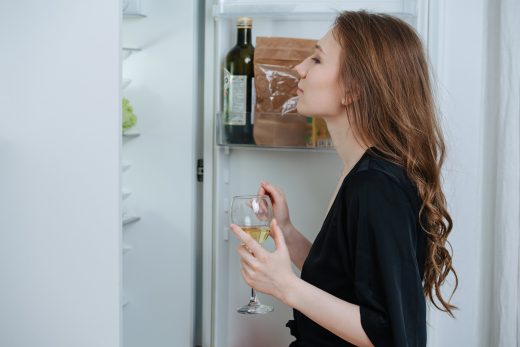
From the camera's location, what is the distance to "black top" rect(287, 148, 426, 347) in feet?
3.39

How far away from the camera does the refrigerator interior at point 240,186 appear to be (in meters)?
1.71

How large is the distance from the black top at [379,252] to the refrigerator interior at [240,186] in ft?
1.73

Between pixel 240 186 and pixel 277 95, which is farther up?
pixel 277 95

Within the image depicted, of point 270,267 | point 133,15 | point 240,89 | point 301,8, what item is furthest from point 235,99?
point 270,267

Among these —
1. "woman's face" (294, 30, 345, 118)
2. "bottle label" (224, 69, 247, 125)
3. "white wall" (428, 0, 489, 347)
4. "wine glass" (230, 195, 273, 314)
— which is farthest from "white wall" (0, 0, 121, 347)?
"white wall" (428, 0, 489, 347)

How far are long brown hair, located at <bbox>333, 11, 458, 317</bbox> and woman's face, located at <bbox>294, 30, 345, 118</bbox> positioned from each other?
0.8 inches

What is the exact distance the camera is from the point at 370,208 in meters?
1.05

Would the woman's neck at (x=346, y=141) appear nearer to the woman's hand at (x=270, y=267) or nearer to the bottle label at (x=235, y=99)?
the woman's hand at (x=270, y=267)

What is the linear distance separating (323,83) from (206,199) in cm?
64

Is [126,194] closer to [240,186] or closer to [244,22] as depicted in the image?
[240,186]

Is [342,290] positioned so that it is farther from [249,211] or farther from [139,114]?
[139,114]

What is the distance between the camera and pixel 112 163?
1195 mm

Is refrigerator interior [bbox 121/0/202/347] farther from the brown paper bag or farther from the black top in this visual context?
the black top

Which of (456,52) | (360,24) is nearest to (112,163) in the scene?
(360,24)
